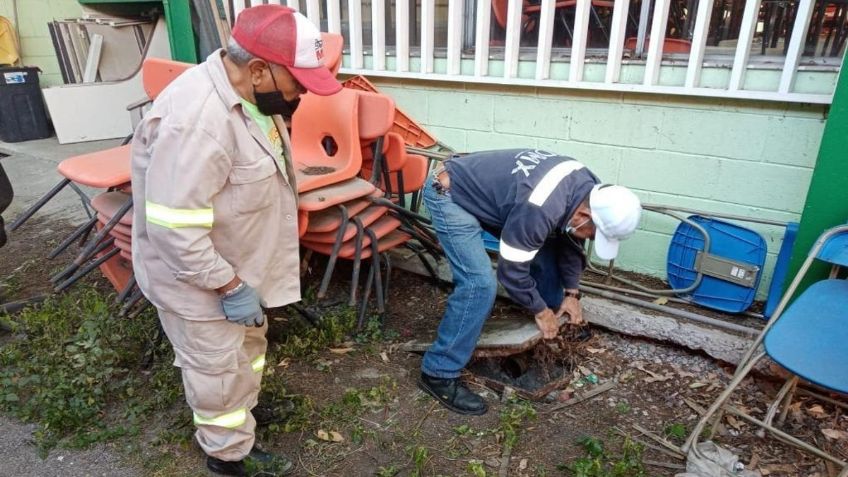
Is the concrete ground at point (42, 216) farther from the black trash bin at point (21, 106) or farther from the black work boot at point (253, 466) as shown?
the black work boot at point (253, 466)

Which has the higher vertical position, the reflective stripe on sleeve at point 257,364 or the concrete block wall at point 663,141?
the concrete block wall at point 663,141

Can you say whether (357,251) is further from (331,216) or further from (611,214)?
(611,214)

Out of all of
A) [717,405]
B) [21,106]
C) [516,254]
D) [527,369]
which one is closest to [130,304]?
[516,254]

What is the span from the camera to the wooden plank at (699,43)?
3350 millimetres

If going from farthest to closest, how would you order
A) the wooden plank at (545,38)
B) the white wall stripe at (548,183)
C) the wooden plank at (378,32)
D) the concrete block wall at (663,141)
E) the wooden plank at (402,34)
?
the wooden plank at (378,32)
the wooden plank at (402,34)
the wooden plank at (545,38)
the concrete block wall at (663,141)
the white wall stripe at (548,183)

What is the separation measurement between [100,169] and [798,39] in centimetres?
392

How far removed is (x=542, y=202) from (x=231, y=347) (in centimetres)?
145

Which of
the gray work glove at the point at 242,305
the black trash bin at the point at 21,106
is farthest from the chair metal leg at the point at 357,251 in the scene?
the black trash bin at the point at 21,106

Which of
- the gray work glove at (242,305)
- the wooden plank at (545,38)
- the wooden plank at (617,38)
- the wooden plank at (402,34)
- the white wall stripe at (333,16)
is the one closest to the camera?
the gray work glove at (242,305)

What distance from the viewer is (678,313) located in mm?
3463

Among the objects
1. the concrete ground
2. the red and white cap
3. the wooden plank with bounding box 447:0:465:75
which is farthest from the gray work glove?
the wooden plank with bounding box 447:0:465:75

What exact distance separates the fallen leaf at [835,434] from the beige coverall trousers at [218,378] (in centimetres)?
274

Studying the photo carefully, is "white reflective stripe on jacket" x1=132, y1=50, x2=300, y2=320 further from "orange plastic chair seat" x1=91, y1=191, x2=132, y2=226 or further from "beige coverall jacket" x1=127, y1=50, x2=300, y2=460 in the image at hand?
"orange plastic chair seat" x1=91, y1=191, x2=132, y2=226

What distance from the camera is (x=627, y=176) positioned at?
3.89 meters
